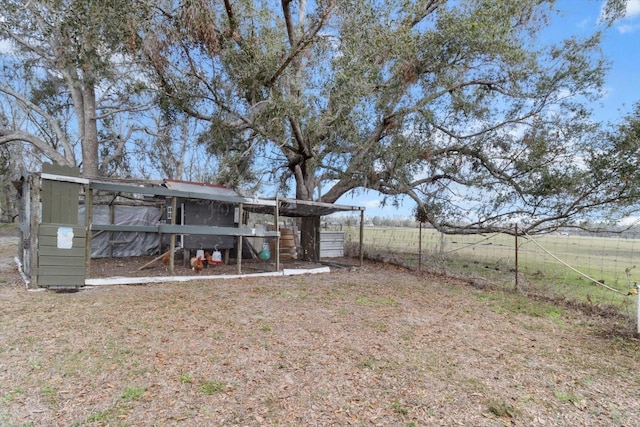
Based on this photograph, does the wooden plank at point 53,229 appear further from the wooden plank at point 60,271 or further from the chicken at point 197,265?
the chicken at point 197,265

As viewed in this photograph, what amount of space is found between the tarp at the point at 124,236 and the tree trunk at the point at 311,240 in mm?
4827

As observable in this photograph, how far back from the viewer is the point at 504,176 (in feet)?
27.3

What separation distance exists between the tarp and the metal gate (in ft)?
16.5

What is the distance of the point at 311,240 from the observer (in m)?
10.9

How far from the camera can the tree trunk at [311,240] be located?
10883 millimetres

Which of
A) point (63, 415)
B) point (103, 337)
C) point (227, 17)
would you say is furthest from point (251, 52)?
point (63, 415)

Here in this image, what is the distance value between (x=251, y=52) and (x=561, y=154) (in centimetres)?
653

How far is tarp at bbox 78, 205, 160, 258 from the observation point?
1069cm

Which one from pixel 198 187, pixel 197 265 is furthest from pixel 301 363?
pixel 198 187

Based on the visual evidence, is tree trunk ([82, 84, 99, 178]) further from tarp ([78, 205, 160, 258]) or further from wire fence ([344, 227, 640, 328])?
wire fence ([344, 227, 640, 328])

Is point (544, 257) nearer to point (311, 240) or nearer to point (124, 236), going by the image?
point (311, 240)

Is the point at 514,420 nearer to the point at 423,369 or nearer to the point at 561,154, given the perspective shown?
the point at 423,369

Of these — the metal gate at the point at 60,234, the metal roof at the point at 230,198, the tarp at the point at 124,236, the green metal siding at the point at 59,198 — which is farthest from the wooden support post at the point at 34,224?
the tarp at the point at 124,236

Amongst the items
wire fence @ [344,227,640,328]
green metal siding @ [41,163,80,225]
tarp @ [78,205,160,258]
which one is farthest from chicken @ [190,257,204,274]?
wire fence @ [344,227,640,328]
